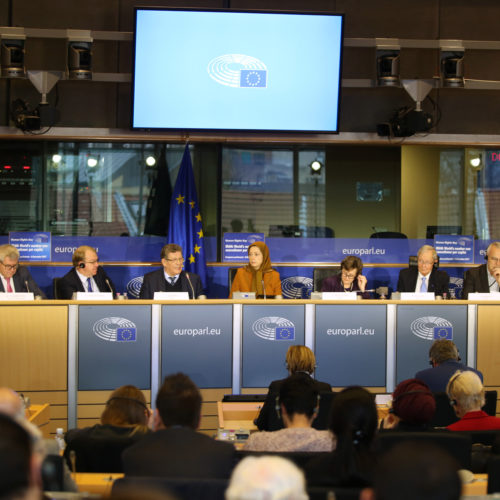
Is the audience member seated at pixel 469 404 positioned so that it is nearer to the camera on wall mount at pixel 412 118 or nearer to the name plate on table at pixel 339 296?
the name plate on table at pixel 339 296

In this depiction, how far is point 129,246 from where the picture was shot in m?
8.83

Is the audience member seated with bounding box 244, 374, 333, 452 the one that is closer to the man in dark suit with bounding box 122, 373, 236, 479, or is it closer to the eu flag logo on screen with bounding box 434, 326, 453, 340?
the man in dark suit with bounding box 122, 373, 236, 479

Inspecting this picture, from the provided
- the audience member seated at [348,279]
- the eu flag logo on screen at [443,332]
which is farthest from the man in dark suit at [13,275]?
the eu flag logo on screen at [443,332]

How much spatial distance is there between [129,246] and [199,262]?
3.23 feet

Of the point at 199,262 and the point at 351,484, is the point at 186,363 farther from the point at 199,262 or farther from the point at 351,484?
the point at 351,484

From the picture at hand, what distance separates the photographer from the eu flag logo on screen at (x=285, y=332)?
5.89 metres

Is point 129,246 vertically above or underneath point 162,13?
underneath

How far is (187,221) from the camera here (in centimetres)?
852

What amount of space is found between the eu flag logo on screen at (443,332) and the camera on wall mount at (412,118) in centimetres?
288

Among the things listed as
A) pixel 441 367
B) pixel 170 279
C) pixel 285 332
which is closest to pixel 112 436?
pixel 441 367

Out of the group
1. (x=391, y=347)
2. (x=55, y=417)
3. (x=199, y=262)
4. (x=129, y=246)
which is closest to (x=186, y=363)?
(x=55, y=417)

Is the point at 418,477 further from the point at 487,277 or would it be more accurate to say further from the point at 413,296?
the point at 487,277

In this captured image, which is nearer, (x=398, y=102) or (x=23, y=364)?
(x=23, y=364)

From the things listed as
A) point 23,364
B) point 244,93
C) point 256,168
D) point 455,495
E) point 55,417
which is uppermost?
point 244,93
